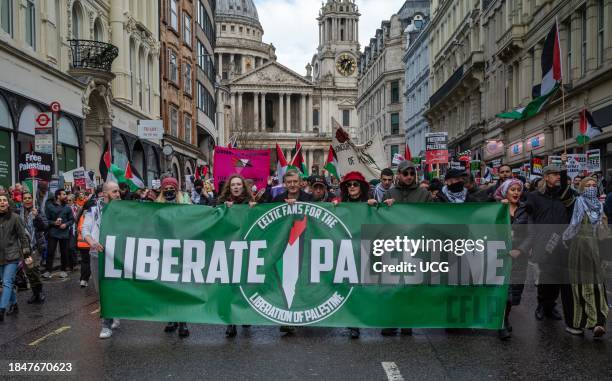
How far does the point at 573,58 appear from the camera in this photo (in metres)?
23.6

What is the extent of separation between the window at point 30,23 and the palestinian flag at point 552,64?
13.7 m

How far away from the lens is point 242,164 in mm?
16797

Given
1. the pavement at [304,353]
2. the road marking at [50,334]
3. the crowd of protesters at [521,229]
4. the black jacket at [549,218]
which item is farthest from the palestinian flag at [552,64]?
the road marking at [50,334]

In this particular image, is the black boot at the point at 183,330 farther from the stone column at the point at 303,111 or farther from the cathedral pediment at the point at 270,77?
the stone column at the point at 303,111

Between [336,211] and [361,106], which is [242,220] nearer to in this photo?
[336,211]

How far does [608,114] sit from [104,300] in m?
17.2

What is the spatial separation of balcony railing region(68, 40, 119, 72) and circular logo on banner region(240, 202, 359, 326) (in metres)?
18.2

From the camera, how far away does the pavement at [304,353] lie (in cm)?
573

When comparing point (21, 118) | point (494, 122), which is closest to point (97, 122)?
point (21, 118)

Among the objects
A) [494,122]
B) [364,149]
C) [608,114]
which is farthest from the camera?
[494,122]

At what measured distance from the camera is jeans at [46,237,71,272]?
1278 centimetres

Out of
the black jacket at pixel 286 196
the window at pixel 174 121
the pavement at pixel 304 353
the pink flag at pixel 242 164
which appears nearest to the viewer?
the pavement at pixel 304 353

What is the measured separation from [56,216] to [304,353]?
7.77m

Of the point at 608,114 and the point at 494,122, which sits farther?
the point at 494,122
